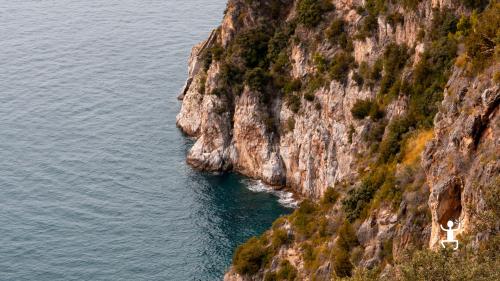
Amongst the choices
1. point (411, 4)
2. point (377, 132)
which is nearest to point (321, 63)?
point (377, 132)

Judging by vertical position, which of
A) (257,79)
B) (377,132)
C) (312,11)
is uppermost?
(312,11)

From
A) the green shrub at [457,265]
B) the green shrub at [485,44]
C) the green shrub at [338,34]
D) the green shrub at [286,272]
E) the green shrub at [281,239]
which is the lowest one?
the green shrub at [286,272]

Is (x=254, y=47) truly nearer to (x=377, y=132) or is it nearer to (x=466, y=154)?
(x=377, y=132)

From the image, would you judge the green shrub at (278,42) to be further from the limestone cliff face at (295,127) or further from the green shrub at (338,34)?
the green shrub at (338,34)

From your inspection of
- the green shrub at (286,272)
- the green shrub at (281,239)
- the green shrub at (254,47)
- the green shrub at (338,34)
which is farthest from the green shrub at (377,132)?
the green shrub at (254,47)

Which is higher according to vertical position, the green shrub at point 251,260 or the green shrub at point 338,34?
the green shrub at point 338,34

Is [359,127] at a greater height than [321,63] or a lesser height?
lesser

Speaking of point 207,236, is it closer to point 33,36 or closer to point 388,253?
point 388,253
